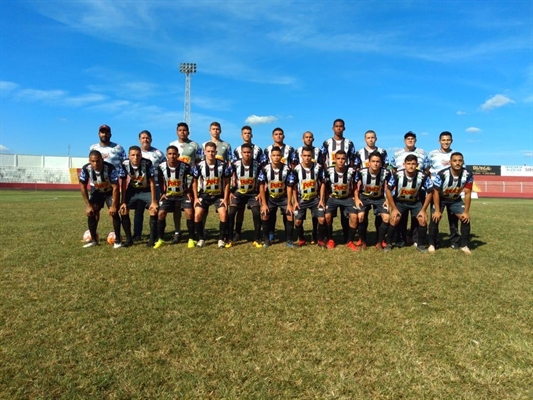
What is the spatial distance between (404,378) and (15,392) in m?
2.44

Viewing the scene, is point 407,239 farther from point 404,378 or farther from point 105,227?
point 105,227

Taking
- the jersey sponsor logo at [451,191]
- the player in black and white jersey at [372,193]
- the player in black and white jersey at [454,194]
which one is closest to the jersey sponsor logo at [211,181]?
the player in black and white jersey at [372,193]

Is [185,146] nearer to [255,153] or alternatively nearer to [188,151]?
[188,151]

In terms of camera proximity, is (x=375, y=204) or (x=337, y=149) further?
(x=337, y=149)

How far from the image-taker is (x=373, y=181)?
6668mm

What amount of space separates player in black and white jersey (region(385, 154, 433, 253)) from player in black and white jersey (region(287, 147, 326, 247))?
3.81ft

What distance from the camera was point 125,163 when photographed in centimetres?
671

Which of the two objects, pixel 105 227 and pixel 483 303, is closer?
pixel 483 303

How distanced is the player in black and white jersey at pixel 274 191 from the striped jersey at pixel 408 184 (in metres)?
1.84

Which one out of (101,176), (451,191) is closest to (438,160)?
(451,191)

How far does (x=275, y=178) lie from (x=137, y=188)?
255cm

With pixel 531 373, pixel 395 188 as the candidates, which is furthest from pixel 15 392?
pixel 395 188

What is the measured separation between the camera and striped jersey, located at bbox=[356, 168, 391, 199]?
6.66 meters

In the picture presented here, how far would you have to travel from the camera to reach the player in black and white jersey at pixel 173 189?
21.8ft
